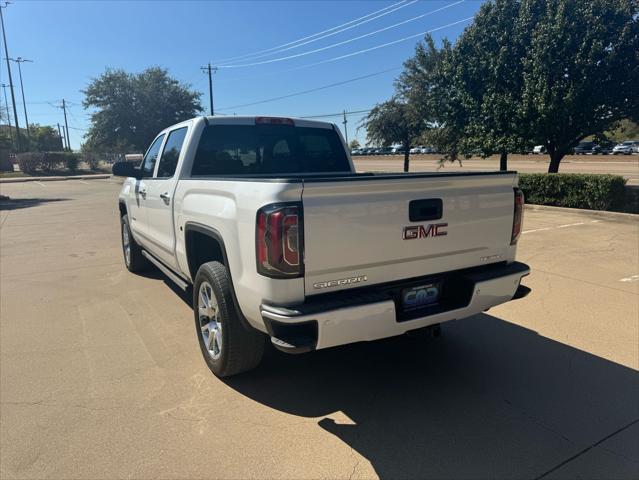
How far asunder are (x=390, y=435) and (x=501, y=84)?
13.5 metres

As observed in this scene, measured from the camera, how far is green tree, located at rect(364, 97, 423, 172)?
23.1m

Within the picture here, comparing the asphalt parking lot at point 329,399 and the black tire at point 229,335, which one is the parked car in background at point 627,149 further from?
the black tire at point 229,335

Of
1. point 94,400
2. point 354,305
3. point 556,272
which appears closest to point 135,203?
point 94,400

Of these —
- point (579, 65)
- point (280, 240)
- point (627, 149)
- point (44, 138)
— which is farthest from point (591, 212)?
point (44, 138)

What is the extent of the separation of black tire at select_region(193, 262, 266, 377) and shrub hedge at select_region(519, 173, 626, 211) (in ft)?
36.3

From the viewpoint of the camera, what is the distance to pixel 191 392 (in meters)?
3.37

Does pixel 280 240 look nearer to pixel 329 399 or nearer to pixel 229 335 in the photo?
pixel 229 335

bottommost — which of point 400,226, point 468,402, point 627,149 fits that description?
point 468,402

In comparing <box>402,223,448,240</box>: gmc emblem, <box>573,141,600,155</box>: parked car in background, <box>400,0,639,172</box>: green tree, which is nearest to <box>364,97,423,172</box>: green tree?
<box>400,0,639,172</box>: green tree

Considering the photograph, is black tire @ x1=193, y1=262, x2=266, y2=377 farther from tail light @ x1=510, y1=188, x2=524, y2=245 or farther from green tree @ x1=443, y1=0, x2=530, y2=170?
green tree @ x1=443, y1=0, x2=530, y2=170

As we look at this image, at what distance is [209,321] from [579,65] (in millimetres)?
12278

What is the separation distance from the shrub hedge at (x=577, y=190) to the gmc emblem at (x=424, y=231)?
33.8 ft

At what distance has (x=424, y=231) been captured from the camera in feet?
9.80

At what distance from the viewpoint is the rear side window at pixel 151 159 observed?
5293 mm
